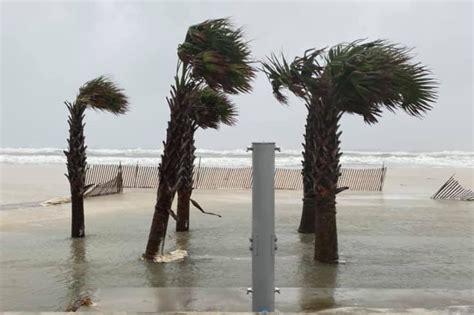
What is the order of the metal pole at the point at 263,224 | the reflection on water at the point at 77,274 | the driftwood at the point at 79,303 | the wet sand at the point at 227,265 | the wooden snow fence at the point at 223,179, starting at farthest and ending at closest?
1. the wooden snow fence at the point at 223,179
2. the reflection on water at the point at 77,274
3. the wet sand at the point at 227,265
4. the driftwood at the point at 79,303
5. the metal pole at the point at 263,224

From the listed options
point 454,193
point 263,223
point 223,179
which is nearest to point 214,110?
point 263,223

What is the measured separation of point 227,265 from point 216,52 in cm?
346

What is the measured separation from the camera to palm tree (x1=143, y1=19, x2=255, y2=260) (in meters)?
8.49

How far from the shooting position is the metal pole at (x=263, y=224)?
4.37 metres

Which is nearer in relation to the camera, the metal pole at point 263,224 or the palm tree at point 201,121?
the metal pole at point 263,224

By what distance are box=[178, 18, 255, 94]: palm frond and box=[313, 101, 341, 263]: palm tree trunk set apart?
148cm

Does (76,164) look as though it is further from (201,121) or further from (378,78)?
(378,78)

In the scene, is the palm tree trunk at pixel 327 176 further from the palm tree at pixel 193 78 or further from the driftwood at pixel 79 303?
the driftwood at pixel 79 303

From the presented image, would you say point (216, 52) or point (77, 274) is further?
point (216, 52)

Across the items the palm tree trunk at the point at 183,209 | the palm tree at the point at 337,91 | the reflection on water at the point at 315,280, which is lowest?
the reflection on water at the point at 315,280

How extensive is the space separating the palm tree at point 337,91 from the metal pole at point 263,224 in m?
4.02

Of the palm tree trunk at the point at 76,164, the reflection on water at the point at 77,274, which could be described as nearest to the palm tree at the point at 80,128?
the palm tree trunk at the point at 76,164

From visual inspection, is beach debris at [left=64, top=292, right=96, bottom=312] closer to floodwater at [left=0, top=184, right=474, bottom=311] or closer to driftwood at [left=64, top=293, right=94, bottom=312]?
driftwood at [left=64, top=293, right=94, bottom=312]

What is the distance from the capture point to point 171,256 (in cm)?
912
